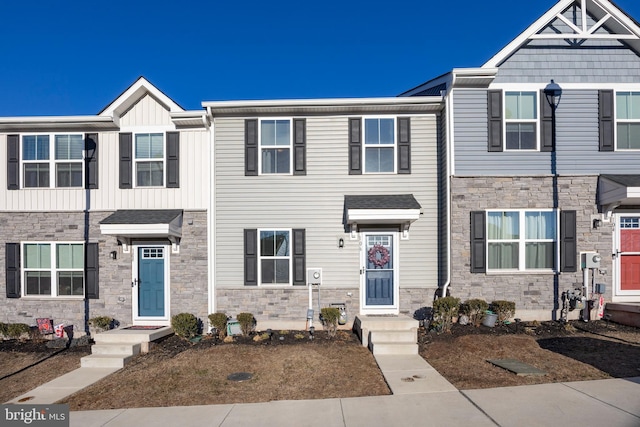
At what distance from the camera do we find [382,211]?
9375 mm

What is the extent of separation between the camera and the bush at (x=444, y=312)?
9.29 meters

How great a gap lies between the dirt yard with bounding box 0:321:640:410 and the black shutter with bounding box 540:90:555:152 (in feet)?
13.2

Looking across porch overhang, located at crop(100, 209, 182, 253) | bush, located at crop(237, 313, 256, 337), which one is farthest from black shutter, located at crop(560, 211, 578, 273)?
porch overhang, located at crop(100, 209, 182, 253)

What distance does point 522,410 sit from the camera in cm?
516

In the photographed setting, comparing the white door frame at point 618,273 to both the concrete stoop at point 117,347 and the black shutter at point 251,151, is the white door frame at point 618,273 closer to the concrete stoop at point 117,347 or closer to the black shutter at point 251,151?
the black shutter at point 251,151

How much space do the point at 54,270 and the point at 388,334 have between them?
8.24 meters

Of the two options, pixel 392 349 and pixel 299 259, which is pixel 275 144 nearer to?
pixel 299 259

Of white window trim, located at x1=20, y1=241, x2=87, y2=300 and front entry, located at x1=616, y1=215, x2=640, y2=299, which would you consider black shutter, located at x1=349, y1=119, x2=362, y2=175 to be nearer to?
front entry, located at x1=616, y1=215, x2=640, y2=299

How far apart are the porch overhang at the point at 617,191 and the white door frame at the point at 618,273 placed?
0.29 metres

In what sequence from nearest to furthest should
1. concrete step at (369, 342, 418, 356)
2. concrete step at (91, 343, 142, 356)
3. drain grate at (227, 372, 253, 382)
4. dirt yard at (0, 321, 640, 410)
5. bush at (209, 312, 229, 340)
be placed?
dirt yard at (0, 321, 640, 410)
drain grate at (227, 372, 253, 382)
concrete step at (369, 342, 418, 356)
concrete step at (91, 343, 142, 356)
bush at (209, 312, 229, 340)

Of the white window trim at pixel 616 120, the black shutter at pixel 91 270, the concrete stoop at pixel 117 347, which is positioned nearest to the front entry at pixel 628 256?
the white window trim at pixel 616 120

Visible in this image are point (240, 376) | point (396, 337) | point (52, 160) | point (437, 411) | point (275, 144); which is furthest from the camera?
point (52, 160)

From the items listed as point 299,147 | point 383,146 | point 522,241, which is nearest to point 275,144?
point 299,147

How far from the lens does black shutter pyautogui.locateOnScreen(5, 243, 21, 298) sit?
34.1ft
